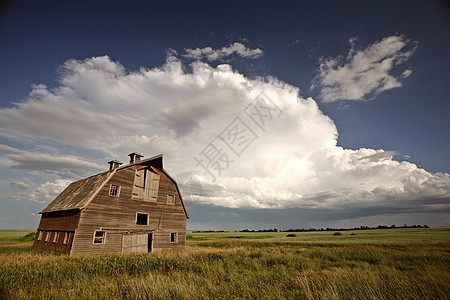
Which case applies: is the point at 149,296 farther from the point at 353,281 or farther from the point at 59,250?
the point at 59,250

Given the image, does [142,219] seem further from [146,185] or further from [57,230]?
[57,230]

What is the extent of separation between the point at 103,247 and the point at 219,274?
1396 cm

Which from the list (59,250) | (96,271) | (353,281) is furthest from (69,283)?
(59,250)

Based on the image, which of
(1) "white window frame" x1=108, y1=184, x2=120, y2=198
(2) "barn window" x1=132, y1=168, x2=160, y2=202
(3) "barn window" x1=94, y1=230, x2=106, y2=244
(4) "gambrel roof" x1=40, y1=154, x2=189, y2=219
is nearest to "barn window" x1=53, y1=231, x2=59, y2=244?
(4) "gambrel roof" x1=40, y1=154, x2=189, y2=219

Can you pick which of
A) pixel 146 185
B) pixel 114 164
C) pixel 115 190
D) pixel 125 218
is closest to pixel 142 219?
pixel 125 218

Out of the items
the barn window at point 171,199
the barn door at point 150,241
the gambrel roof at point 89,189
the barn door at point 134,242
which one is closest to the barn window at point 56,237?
the gambrel roof at point 89,189

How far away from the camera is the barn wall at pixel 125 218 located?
18.1 metres

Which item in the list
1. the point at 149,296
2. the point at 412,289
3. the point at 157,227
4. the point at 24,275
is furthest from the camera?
the point at 157,227

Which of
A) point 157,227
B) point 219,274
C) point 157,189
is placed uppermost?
point 157,189

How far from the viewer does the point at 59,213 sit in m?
21.1

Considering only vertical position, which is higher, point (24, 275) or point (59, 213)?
point (59, 213)

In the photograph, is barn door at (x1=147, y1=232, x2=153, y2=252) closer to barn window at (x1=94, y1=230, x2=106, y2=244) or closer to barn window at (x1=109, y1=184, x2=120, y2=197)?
barn window at (x1=94, y1=230, x2=106, y2=244)

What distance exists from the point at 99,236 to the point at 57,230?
18.0 feet

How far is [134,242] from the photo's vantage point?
2081 cm
